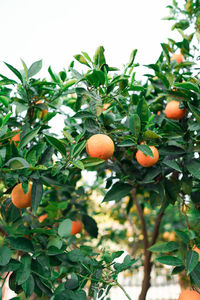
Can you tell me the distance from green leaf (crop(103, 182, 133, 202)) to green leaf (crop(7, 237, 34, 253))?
13.3 inches

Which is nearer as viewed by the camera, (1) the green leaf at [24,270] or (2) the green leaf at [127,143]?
(1) the green leaf at [24,270]

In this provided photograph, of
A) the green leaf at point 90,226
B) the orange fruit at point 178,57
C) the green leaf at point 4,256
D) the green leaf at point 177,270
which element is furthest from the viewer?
the orange fruit at point 178,57

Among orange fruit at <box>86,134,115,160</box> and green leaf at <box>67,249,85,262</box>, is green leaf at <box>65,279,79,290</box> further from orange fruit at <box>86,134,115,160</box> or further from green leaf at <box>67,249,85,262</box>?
orange fruit at <box>86,134,115,160</box>

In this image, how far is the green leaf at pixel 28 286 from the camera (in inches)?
38.5

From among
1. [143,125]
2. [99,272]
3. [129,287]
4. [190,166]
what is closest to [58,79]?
[143,125]

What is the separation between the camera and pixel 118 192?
1209 millimetres

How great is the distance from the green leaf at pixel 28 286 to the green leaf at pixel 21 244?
11cm

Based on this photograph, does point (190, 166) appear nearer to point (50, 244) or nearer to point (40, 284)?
point (50, 244)

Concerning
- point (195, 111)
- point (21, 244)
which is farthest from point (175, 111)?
point (21, 244)

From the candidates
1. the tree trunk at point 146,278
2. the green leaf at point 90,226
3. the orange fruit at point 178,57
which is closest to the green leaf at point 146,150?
the green leaf at point 90,226

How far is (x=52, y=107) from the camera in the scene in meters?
1.28

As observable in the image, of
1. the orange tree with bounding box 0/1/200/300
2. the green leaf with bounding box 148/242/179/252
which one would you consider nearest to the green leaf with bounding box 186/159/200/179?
the orange tree with bounding box 0/1/200/300

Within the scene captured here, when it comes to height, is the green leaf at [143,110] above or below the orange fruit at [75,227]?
above

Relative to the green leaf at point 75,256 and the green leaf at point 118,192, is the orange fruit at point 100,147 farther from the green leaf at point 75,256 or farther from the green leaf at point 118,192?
the green leaf at point 75,256
